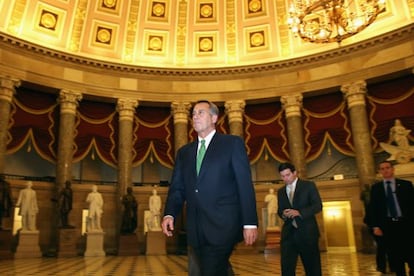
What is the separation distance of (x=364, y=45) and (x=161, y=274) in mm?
14448

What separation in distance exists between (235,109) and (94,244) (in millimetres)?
9296

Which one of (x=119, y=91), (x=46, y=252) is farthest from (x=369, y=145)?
(x=46, y=252)

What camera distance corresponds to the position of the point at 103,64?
1886 cm

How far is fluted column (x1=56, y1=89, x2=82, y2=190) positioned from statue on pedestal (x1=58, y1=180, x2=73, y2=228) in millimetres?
1185

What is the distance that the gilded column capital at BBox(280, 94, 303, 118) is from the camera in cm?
1878

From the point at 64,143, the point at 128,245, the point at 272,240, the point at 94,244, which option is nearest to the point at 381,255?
the point at 272,240

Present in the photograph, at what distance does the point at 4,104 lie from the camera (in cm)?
1573

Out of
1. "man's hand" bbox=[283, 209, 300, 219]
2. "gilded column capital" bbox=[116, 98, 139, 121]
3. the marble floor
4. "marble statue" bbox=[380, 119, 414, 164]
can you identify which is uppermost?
"gilded column capital" bbox=[116, 98, 139, 121]

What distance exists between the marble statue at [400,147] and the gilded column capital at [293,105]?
14.6 feet

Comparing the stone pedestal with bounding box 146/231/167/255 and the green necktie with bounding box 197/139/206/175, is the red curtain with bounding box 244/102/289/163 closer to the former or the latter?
the stone pedestal with bounding box 146/231/167/255

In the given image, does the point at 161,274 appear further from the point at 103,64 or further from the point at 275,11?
the point at 275,11

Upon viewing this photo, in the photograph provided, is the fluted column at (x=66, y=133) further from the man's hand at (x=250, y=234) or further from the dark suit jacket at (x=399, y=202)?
Result: the man's hand at (x=250, y=234)

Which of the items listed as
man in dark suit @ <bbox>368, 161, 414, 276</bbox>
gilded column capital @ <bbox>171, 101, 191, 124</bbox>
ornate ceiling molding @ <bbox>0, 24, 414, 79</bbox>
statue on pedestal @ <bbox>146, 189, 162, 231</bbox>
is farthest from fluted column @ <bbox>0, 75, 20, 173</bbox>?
man in dark suit @ <bbox>368, 161, 414, 276</bbox>


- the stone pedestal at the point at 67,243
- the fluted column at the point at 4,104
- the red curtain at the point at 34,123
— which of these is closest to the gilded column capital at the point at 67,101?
the red curtain at the point at 34,123
